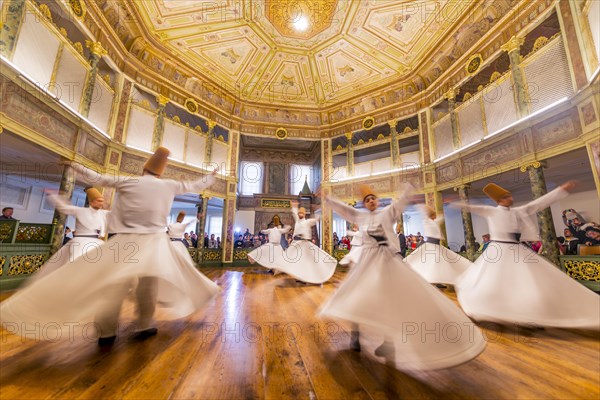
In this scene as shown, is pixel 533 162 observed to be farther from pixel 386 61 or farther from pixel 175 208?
pixel 175 208

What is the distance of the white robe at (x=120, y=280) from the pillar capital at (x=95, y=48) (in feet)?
21.9

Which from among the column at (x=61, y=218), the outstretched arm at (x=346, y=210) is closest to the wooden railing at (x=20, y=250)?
the column at (x=61, y=218)

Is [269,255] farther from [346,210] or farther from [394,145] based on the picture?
[394,145]

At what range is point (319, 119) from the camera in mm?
11516

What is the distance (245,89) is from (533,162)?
979cm

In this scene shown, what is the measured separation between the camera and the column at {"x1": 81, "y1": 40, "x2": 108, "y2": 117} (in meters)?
5.87

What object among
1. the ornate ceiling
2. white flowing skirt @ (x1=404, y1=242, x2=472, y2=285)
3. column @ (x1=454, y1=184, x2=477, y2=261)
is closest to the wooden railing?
the ornate ceiling

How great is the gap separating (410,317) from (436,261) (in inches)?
155

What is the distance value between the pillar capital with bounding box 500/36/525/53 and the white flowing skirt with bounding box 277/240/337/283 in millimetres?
6940

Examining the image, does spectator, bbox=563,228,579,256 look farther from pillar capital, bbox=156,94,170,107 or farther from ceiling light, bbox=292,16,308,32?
pillar capital, bbox=156,94,170,107

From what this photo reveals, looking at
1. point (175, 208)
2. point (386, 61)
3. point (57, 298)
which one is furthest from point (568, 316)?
point (175, 208)

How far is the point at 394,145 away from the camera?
983 centimetres

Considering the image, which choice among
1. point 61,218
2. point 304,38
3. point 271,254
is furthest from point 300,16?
point 61,218

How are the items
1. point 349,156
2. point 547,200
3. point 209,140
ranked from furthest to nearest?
point 349,156
point 209,140
point 547,200
